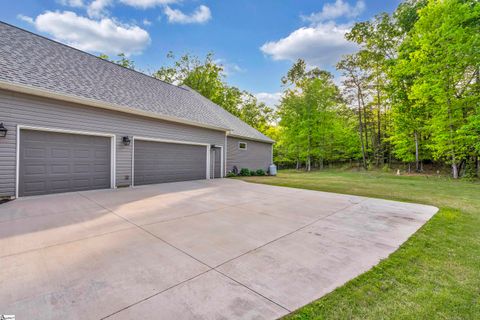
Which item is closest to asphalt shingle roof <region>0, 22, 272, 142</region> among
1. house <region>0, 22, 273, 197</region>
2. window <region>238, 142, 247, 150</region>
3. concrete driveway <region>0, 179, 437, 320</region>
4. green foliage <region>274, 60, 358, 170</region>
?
house <region>0, 22, 273, 197</region>

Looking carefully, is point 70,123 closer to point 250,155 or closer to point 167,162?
point 167,162

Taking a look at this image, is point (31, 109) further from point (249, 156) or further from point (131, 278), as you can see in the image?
point (249, 156)

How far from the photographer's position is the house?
556 cm

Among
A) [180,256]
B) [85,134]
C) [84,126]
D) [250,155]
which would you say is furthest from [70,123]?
[250,155]

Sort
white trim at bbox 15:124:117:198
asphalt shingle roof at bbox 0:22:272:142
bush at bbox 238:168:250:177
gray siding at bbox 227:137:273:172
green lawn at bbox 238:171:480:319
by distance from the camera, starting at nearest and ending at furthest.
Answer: green lawn at bbox 238:171:480:319, white trim at bbox 15:124:117:198, asphalt shingle roof at bbox 0:22:272:142, gray siding at bbox 227:137:273:172, bush at bbox 238:168:250:177

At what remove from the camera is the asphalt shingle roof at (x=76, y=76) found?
6.01 m

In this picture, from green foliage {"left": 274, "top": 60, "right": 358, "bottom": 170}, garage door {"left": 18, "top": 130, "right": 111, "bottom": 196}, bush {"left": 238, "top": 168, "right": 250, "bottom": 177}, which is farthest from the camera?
green foliage {"left": 274, "top": 60, "right": 358, "bottom": 170}

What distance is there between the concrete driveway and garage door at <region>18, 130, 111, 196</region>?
1027 mm

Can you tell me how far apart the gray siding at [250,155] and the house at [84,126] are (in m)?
1.94

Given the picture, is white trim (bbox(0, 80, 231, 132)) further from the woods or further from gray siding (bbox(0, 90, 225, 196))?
the woods

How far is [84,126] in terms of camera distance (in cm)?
664

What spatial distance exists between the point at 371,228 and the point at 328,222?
0.71 meters

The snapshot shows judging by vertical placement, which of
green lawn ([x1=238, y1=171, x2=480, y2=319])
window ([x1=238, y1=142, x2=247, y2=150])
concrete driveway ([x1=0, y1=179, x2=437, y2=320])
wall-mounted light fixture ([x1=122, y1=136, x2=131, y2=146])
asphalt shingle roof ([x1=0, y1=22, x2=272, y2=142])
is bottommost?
green lawn ([x1=238, y1=171, x2=480, y2=319])

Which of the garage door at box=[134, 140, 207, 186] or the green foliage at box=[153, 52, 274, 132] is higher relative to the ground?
the green foliage at box=[153, 52, 274, 132]
